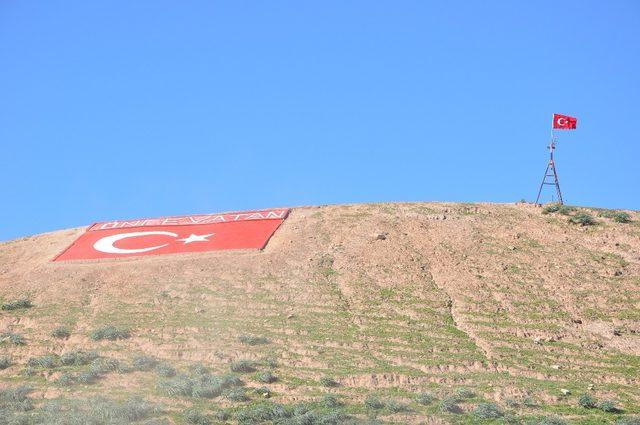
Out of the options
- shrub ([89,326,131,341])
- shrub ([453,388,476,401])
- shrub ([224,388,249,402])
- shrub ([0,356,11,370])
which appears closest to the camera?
shrub ([453,388,476,401])

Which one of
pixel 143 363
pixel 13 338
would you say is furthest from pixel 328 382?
pixel 13 338

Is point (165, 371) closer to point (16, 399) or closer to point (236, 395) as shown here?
point (236, 395)

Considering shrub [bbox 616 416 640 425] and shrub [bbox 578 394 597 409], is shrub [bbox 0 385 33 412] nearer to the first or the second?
shrub [bbox 578 394 597 409]

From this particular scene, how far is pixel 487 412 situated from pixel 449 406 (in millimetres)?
1139

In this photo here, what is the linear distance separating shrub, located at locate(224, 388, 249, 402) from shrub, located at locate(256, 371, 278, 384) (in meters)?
1.04

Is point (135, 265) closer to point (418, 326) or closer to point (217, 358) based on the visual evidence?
point (217, 358)

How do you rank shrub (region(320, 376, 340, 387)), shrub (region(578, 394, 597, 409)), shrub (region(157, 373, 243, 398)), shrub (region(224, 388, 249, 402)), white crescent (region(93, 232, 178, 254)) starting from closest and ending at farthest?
shrub (region(578, 394, 597, 409)), shrub (region(224, 388, 249, 402)), shrub (region(157, 373, 243, 398)), shrub (region(320, 376, 340, 387)), white crescent (region(93, 232, 178, 254))

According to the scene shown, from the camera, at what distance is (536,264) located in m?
34.7

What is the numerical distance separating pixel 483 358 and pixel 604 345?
4820mm

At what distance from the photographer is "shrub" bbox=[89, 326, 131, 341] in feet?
96.6

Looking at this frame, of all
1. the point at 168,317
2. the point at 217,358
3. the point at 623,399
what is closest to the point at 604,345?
the point at 623,399

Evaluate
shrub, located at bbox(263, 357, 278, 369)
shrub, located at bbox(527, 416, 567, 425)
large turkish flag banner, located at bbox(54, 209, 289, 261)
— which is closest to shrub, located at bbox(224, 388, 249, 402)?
shrub, located at bbox(263, 357, 278, 369)

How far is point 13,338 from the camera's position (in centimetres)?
2986

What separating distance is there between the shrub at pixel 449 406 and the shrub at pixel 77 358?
12490mm
